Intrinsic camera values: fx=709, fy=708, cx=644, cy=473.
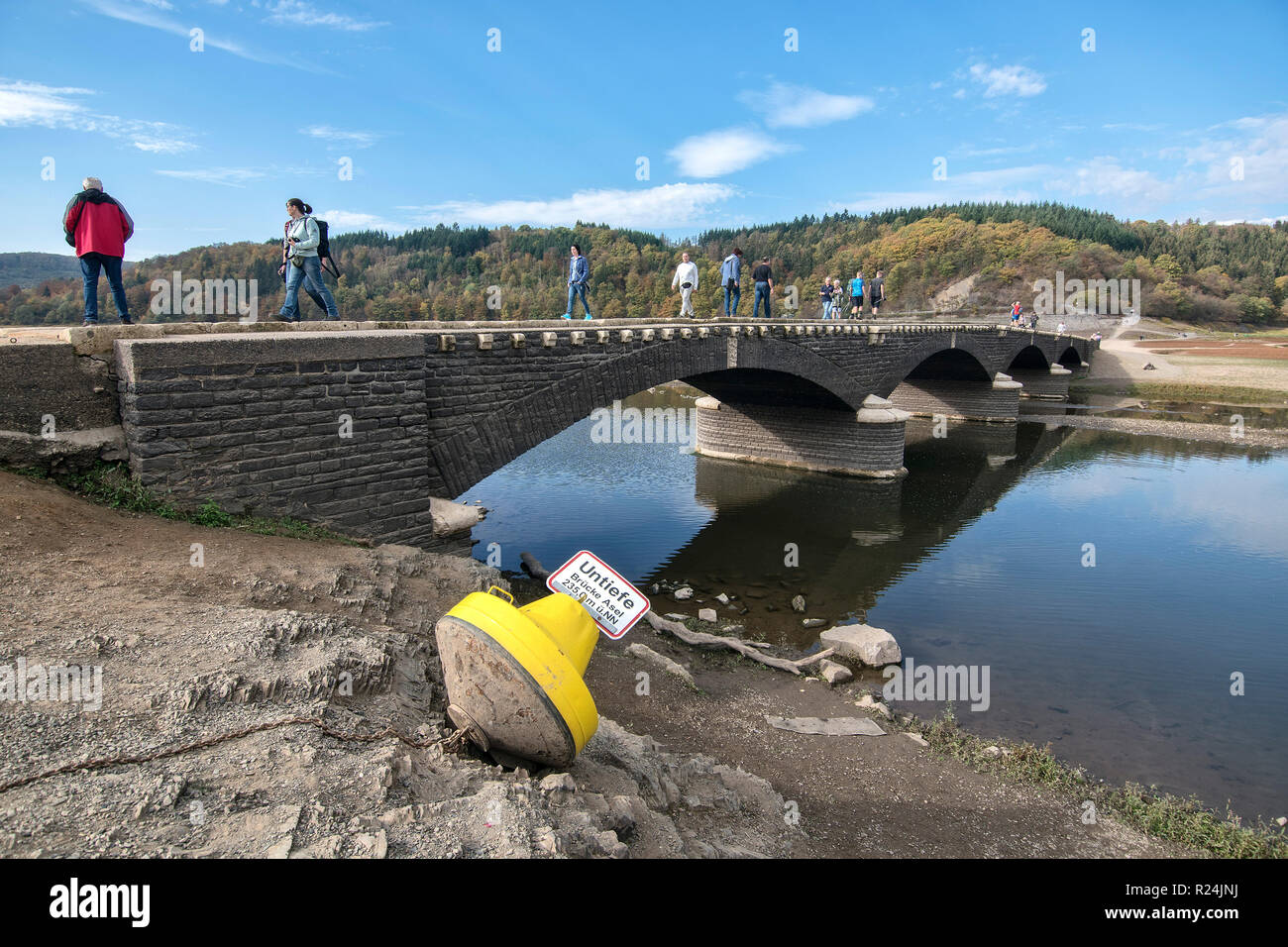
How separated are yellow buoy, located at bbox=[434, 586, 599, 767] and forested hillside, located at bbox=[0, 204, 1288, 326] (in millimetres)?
50274

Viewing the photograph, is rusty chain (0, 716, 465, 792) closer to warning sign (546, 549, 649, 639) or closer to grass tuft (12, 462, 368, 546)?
warning sign (546, 549, 649, 639)

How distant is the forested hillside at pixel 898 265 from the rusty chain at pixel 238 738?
5039 cm

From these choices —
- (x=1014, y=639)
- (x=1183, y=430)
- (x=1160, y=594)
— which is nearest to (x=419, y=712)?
(x=1014, y=639)

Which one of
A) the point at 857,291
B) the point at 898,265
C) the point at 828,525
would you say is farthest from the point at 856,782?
the point at 898,265

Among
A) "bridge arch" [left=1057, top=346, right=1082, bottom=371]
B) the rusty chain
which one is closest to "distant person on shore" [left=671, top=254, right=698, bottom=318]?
the rusty chain

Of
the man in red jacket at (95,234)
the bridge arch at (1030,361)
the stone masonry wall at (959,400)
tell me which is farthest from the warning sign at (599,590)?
the bridge arch at (1030,361)

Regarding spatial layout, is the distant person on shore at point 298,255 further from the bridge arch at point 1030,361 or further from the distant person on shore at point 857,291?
the bridge arch at point 1030,361

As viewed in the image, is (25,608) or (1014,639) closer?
(25,608)

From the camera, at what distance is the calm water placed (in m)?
8.83

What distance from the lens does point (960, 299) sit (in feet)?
312

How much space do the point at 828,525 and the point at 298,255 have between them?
13.6 m

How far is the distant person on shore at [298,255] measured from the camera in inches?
373

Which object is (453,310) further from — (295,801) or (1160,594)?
(295,801)
